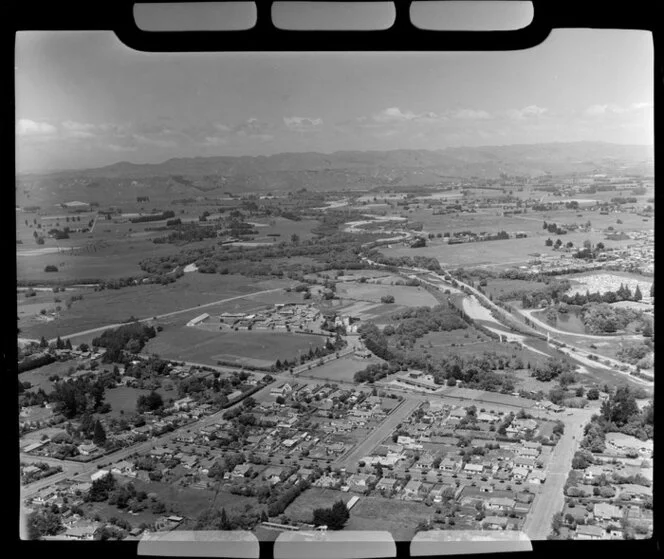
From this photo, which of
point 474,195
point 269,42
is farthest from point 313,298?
point 269,42

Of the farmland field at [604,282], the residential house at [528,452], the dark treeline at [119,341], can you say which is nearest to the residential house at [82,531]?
the dark treeline at [119,341]

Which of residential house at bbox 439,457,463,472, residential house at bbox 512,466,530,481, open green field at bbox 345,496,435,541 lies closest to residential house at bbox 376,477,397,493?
open green field at bbox 345,496,435,541

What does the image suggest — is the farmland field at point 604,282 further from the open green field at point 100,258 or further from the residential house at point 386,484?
the open green field at point 100,258

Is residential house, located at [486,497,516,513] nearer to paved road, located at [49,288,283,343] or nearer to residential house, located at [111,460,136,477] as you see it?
paved road, located at [49,288,283,343]

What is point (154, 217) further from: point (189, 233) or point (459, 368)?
point (459, 368)

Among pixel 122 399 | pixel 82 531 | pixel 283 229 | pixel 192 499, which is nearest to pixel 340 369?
pixel 283 229
